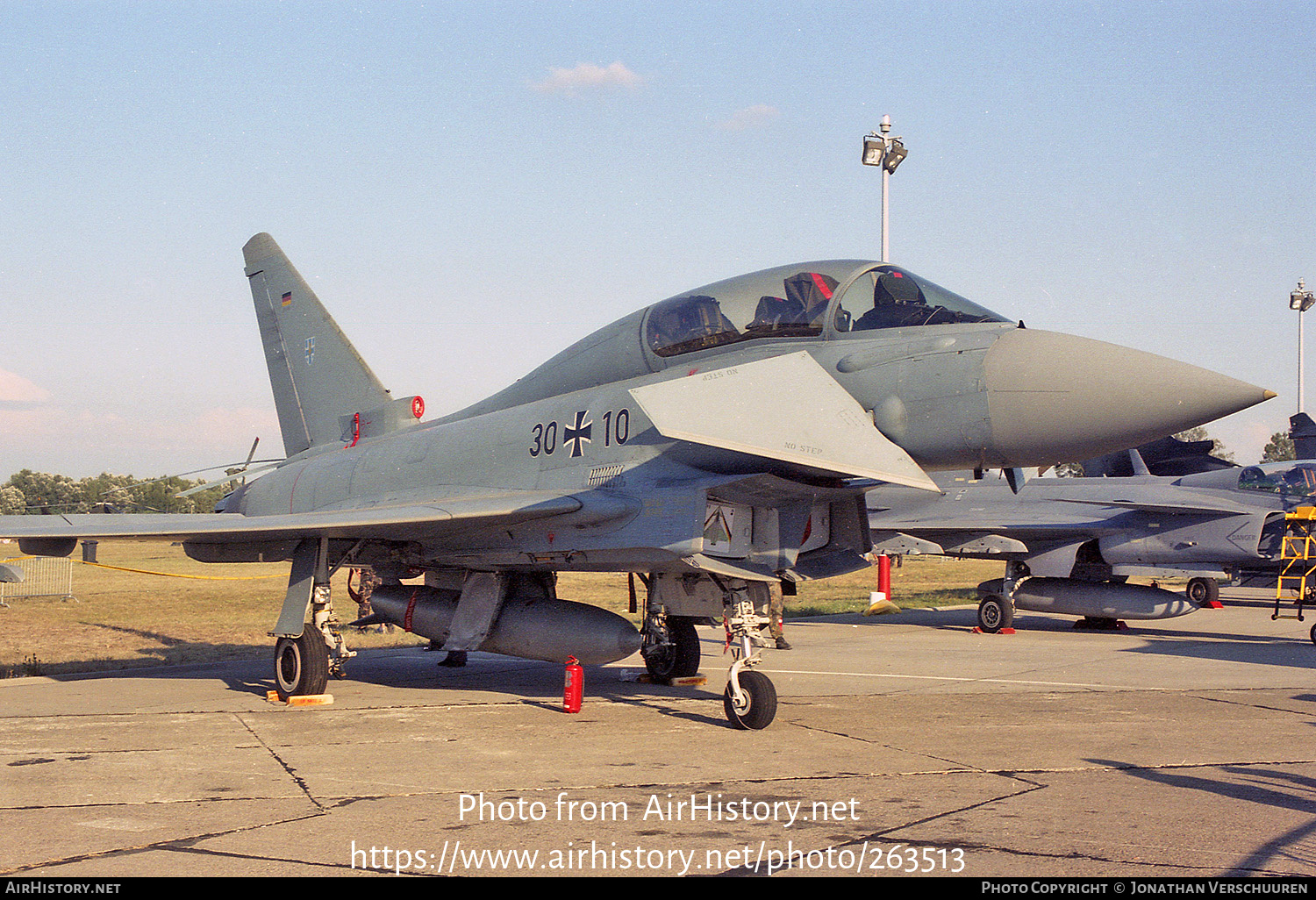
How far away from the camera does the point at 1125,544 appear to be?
18.8 meters

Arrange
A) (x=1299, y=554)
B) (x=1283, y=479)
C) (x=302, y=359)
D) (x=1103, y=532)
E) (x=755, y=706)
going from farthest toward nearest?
1. (x=1283, y=479)
2. (x=1103, y=532)
3. (x=1299, y=554)
4. (x=302, y=359)
5. (x=755, y=706)

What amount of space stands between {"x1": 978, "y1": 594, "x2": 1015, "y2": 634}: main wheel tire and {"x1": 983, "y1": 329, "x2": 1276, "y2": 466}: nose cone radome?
1181cm

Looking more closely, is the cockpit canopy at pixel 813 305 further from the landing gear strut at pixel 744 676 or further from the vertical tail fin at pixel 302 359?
the vertical tail fin at pixel 302 359

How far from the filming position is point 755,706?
8.31 meters

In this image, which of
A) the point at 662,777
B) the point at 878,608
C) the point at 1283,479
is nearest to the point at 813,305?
the point at 662,777

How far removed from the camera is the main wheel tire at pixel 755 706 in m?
8.30

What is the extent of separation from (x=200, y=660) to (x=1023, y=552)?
44.5ft

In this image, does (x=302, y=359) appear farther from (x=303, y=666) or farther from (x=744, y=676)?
(x=744, y=676)

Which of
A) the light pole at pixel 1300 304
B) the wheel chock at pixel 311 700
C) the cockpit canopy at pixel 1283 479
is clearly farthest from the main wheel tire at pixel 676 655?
the light pole at pixel 1300 304

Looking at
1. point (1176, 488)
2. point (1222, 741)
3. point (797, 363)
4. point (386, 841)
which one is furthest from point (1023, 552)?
point (386, 841)

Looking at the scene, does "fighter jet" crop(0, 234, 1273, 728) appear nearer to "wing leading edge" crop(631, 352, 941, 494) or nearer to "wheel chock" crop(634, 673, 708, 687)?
"wing leading edge" crop(631, 352, 941, 494)

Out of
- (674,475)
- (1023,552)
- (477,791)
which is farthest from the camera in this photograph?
(1023,552)

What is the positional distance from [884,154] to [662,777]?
18.1m

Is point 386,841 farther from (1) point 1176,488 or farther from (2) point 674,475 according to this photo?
(1) point 1176,488
